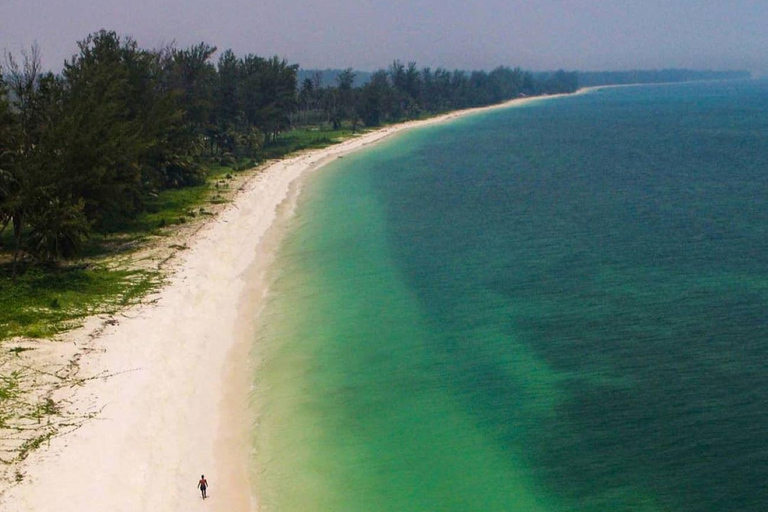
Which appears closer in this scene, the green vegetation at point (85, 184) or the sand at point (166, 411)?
the sand at point (166, 411)

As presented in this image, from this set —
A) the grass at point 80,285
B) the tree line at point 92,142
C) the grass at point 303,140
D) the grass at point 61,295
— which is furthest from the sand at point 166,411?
the grass at point 303,140

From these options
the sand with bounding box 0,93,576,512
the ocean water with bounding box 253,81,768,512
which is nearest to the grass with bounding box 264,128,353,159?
the ocean water with bounding box 253,81,768,512

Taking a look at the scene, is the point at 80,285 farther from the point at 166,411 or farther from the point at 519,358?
the point at 519,358

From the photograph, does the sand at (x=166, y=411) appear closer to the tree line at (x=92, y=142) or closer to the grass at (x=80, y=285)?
the grass at (x=80, y=285)

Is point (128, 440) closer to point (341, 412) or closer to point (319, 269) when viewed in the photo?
point (341, 412)

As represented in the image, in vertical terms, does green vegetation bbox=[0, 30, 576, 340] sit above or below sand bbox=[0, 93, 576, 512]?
above

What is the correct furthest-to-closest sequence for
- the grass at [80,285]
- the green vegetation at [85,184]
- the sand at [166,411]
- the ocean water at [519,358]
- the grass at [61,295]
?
1. the green vegetation at [85,184]
2. the grass at [80,285]
3. the grass at [61,295]
4. the ocean water at [519,358]
5. the sand at [166,411]

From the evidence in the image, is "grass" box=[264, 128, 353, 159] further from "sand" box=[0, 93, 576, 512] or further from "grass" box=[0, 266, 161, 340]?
"sand" box=[0, 93, 576, 512]
